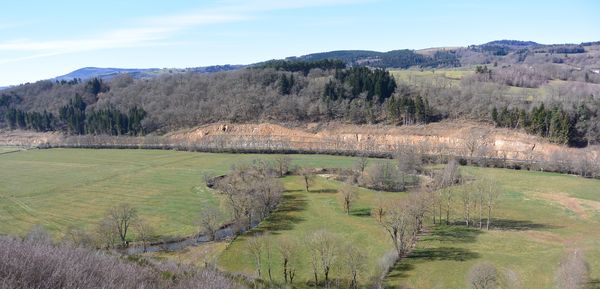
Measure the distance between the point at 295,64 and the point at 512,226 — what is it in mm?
107931

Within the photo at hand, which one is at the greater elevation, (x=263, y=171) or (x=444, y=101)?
(x=444, y=101)

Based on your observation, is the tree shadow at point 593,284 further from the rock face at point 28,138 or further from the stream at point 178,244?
the rock face at point 28,138

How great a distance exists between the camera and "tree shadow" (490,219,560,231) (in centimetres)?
4712

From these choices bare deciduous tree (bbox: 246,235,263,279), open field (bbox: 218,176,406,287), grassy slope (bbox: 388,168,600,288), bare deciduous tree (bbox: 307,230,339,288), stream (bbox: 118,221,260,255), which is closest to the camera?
bare deciduous tree (bbox: 307,230,339,288)

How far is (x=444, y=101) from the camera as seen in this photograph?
105625 millimetres

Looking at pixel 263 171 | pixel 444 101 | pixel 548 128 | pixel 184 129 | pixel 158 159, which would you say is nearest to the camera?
pixel 263 171

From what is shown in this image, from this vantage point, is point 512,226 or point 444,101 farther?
point 444,101

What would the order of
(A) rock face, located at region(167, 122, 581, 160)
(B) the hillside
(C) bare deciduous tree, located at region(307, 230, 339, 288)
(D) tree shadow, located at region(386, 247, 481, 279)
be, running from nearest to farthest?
(C) bare deciduous tree, located at region(307, 230, 339, 288)
(D) tree shadow, located at region(386, 247, 481, 279)
(A) rock face, located at region(167, 122, 581, 160)
(B) the hillside

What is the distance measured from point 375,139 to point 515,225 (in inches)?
2034

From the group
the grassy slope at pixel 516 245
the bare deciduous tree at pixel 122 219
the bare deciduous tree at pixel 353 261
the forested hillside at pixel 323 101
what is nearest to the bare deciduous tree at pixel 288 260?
the bare deciduous tree at pixel 353 261

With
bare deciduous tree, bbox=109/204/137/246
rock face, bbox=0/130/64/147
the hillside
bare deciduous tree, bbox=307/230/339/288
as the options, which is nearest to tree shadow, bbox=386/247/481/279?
bare deciduous tree, bbox=307/230/339/288

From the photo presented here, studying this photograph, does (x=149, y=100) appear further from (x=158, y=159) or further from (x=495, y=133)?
(x=495, y=133)

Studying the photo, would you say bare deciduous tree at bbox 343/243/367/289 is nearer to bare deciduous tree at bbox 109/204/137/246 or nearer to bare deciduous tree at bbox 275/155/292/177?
bare deciduous tree at bbox 109/204/137/246

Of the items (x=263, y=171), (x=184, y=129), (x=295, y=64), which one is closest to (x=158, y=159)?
(x=184, y=129)
